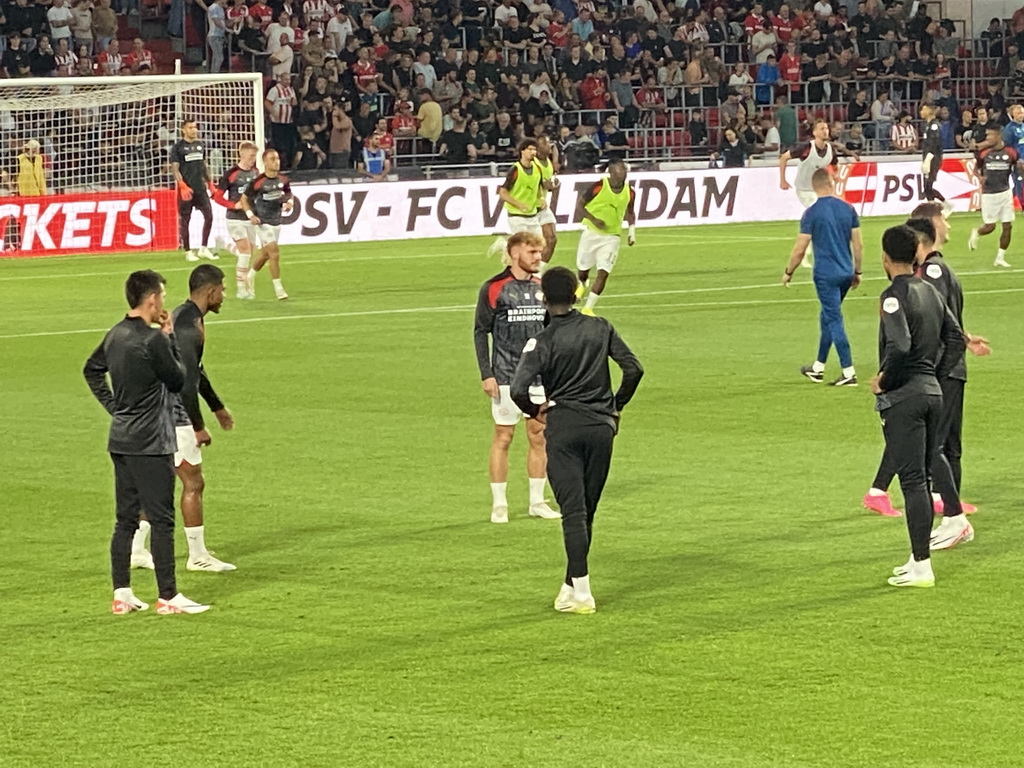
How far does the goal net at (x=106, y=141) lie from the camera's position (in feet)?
116

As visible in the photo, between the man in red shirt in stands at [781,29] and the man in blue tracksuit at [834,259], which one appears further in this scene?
the man in red shirt in stands at [781,29]

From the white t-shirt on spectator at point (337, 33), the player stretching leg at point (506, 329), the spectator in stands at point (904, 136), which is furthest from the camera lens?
the spectator in stands at point (904, 136)

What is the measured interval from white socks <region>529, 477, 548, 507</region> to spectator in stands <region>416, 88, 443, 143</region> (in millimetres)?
29788

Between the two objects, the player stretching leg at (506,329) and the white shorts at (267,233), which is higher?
the player stretching leg at (506,329)

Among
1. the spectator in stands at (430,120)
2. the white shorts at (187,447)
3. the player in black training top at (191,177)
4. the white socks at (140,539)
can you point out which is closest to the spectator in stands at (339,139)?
the spectator in stands at (430,120)

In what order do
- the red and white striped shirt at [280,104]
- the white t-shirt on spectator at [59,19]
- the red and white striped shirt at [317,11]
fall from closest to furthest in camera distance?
the white t-shirt on spectator at [59,19], the red and white striped shirt at [280,104], the red and white striped shirt at [317,11]

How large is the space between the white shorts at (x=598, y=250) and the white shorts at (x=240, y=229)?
16.6 feet

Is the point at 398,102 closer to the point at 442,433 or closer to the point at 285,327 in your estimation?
the point at 285,327

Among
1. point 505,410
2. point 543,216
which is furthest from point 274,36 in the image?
point 505,410

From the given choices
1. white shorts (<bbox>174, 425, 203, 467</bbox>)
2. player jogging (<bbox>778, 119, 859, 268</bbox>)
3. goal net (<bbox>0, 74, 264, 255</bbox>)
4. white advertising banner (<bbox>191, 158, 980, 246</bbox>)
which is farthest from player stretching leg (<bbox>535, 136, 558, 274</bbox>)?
white shorts (<bbox>174, 425, 203, 467</bbox>)

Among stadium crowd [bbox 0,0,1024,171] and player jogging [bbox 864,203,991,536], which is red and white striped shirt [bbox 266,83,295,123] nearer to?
stadium crowd [bbox 0,0,1024,171]

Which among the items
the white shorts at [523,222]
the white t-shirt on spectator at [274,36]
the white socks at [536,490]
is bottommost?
the white socks at [536,490]

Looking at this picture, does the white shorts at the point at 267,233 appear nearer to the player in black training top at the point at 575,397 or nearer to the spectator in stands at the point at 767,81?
the player in black training top at the point at 575,397

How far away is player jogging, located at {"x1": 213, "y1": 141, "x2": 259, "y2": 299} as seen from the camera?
92.2 ft
